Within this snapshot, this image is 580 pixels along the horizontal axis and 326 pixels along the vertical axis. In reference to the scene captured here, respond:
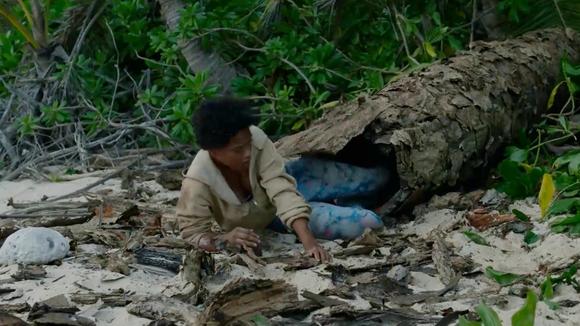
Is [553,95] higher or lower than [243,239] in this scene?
higher

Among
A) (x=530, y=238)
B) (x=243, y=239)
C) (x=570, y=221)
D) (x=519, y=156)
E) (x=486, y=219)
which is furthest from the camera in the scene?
(x=519, y=156)

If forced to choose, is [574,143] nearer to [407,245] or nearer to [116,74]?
[407,245]

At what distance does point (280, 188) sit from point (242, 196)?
24 centimetres

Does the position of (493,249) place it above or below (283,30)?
below

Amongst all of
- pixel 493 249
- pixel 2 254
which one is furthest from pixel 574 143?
pixel 2 254

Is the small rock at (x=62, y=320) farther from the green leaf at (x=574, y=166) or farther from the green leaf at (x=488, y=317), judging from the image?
the green leaf at (x=574, y=166)

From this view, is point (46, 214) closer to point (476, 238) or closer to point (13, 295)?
point (13, 295)

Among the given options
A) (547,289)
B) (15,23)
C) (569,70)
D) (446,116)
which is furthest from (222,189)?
(15,23)

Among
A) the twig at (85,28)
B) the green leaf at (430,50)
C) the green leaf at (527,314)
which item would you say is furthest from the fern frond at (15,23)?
the green leaf at (527,314)

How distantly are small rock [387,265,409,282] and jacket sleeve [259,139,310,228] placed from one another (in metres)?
0.51

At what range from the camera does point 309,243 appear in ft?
12.6

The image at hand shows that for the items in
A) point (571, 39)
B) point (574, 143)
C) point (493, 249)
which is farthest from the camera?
point (571, 39)

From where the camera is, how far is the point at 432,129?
14.7 feet

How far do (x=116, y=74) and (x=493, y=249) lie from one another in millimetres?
3970
